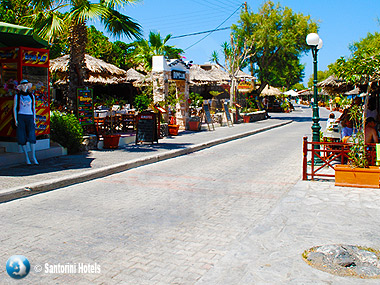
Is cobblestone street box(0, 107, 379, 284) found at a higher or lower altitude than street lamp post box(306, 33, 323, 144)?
lower

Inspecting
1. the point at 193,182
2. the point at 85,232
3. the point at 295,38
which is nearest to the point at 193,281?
the point at 85,232

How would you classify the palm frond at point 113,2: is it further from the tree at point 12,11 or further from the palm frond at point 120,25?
the tree at point 12,11

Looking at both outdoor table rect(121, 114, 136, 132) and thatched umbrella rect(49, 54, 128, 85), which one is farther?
thatched umbrella rect(49, 54, 128, 85)

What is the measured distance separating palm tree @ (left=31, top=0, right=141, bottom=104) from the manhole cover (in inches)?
357

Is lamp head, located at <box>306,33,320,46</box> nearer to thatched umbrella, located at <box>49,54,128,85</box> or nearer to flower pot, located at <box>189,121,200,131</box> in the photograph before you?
thatched umbrella, located at <box>49,54,128,85</box>

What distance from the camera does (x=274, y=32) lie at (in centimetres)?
3369

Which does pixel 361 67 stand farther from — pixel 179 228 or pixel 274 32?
pixel 274 32

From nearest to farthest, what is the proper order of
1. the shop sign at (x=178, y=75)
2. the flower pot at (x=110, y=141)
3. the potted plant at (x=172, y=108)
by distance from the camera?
the flower pot at (x=110, y=141), the potted plant at (x=172, y=108), the shop sign at (x=178, y=75)

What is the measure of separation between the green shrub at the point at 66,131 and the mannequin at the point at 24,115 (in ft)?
6.53

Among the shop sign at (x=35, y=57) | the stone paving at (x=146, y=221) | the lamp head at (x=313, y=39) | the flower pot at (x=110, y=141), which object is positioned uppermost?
the lamp head at (x=313, y=39)

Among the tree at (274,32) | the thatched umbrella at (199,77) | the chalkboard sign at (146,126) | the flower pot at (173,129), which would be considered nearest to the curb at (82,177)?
the chalkboard sign at (146,126)

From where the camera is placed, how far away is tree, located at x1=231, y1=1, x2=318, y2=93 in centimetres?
3350

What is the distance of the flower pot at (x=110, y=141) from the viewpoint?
12.9 metres

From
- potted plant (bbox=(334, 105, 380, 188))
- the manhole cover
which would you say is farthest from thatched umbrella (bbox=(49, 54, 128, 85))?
the manhole cover
